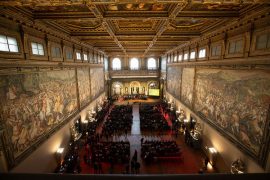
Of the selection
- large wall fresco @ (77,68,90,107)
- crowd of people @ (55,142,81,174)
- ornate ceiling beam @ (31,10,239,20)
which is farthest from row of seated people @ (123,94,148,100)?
ornate ceiling beam @ (31,10,239,20)

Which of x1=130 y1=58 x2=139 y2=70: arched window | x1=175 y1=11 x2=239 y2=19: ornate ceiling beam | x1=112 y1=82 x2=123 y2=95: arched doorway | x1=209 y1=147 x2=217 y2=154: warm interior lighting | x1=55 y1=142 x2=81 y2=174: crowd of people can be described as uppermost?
x1=175 y1=11 x2=239 y2=19: ornate ceiling beam

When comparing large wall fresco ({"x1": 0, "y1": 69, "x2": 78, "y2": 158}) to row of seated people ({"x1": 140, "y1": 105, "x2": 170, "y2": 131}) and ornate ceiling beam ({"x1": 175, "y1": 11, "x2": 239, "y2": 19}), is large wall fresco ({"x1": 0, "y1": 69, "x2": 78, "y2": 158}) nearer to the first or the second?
ornate ceiling beam ({"x1": 175, "y1": 11, "x2": 239, "y2": 19})

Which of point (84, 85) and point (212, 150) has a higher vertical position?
point (84, 85)

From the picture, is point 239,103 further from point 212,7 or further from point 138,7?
point 138,7

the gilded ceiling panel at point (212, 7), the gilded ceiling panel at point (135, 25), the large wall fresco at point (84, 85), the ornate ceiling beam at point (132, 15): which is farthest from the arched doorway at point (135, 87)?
the gilded ceiling panel at point (212, 7)

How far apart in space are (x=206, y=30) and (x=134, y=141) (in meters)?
10.7

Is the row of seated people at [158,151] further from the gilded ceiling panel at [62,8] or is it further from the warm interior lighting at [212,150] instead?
the gilded ceiling panel at [62,8]

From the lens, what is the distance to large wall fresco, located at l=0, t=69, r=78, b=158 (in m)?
5.82

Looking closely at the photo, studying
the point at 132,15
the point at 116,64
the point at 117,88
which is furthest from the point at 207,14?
the point at 117,88

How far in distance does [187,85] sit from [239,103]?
24.1ft

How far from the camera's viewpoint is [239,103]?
23.4 ft

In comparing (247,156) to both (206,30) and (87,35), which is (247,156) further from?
(87,35)

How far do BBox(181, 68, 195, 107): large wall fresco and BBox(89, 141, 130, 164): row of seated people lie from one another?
720cm

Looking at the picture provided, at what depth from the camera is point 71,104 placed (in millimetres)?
11742
